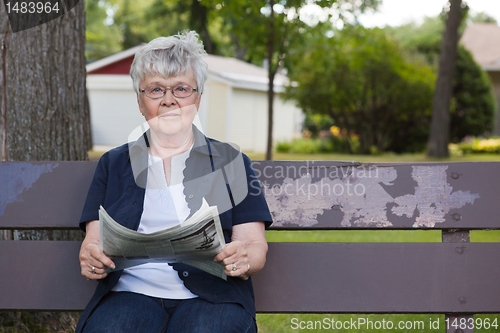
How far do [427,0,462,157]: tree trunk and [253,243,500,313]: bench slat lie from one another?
40.8 feet

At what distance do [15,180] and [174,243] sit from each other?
1.09m

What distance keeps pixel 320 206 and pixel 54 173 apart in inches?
49.6

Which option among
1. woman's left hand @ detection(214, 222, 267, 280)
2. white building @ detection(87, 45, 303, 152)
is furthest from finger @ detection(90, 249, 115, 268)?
white building @ detection(87, 45, 303, 152)

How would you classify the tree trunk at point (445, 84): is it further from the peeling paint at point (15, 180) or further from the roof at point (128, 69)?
the peeling paint at point (15, 180)

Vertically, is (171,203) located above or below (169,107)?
below

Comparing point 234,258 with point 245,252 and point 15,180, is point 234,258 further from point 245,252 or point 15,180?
point 15,180

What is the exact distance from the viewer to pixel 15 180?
93.3 inches

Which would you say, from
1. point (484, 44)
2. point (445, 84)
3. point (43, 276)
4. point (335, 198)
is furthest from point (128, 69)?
point (335, 198)

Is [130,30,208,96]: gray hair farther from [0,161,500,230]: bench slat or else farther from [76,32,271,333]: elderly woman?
[0,161,500,230]: bench slat

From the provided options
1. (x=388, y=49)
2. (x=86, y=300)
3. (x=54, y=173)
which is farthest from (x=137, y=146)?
(x=388, y=49)

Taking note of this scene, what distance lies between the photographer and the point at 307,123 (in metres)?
29.7

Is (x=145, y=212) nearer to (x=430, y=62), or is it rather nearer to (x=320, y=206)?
(x=320, y=206)

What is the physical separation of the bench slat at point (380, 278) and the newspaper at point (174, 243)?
1.90 feet

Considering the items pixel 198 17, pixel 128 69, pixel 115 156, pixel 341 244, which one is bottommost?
pixel 341 244
